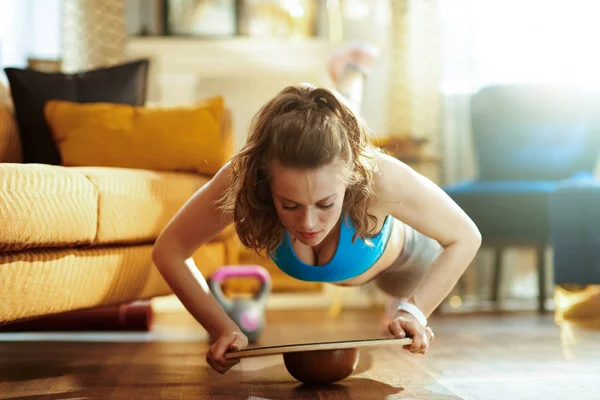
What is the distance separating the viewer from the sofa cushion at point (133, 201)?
1.92m

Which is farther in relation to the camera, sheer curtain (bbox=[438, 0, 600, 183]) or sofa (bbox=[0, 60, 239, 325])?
sheer curtain (bbox=[438, 0, 600, 183])

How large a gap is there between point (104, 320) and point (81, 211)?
3.00 ft

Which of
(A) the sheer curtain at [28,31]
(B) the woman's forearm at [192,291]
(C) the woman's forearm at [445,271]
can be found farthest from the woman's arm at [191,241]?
(A) the sheer curtain at [28,31]

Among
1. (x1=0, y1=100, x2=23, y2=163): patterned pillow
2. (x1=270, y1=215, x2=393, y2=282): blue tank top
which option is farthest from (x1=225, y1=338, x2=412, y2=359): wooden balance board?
(x1=0, y1=100, x2=23, y2=163): patterned pillow

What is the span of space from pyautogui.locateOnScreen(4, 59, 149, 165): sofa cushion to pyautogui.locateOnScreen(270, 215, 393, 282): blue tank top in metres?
1.33

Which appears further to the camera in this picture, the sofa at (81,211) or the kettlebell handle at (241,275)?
the kettlebell handle at (241,275)

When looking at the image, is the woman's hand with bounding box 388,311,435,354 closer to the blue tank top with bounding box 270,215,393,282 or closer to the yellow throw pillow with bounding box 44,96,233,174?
the blue tank top with bounding box 270,215,393,282

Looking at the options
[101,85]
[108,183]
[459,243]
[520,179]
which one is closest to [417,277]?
[459,243]

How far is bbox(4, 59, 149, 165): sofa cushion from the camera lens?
8.61 ft

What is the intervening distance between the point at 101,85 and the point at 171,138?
0.43 metres

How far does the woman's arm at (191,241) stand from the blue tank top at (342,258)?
0.15 meters

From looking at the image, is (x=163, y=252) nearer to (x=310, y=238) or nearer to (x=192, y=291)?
(x=192, y=291)

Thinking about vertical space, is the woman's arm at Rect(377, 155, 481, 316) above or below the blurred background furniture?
above

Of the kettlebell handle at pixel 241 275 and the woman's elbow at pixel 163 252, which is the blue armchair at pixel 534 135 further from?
the woman's elbow at pixel 163 252
